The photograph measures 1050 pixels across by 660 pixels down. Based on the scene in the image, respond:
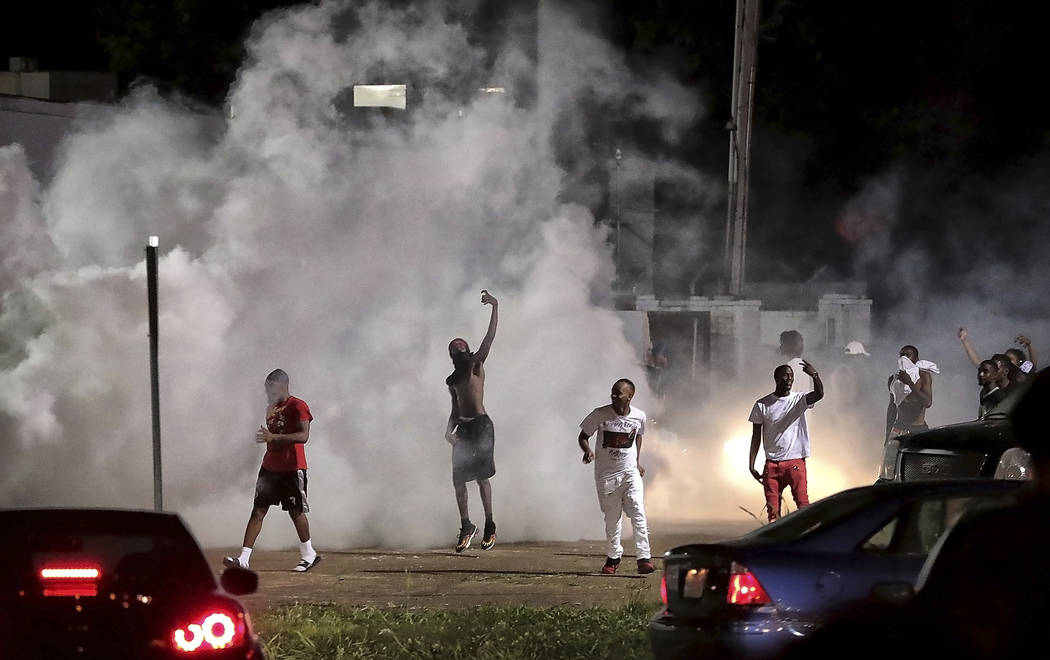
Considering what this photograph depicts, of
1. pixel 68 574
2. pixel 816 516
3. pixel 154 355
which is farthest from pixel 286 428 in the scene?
pixel 68 574

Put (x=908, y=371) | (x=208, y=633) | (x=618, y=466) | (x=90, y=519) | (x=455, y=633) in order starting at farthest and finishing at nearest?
1. (x=908, y=371)
2. (x=618, y=466)
3. (x=455, y=633)
4. (x=90, y=519)
5. (x=208, y=633)

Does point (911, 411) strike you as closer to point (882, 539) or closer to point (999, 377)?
point (999, 377)

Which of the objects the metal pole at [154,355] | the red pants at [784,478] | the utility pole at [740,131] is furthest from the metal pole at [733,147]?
the metal pole at [154,355]

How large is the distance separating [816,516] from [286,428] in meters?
5.59

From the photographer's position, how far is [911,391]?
16500 millimetres

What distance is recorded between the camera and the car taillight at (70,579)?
18.9 ft

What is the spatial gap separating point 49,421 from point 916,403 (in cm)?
820

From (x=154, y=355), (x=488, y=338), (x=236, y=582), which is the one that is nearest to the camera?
(x=236, y=582)

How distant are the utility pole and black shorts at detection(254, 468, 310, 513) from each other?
920cm

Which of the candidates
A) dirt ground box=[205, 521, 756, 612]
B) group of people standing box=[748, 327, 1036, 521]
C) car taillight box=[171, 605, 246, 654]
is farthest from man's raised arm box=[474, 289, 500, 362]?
car taillight box=[171, 605, 246, 654]

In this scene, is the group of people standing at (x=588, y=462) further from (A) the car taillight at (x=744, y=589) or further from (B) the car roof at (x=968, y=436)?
(A) the car taillight at (x=744, y=589)

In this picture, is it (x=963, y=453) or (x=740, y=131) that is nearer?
(x=963, y=453)

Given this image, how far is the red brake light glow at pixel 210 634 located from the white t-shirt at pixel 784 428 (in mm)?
7567

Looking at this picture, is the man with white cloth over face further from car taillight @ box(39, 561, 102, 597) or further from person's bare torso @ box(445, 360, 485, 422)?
car taillight @ box(39, 561, 102, 597)
